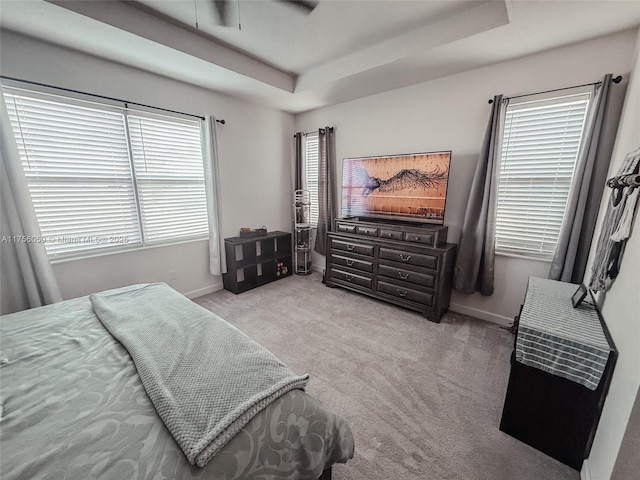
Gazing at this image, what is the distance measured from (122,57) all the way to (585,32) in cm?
382

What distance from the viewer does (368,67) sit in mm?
2502

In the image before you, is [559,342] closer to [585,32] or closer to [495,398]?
[495,398]

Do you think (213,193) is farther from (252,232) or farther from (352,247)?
(352,247)

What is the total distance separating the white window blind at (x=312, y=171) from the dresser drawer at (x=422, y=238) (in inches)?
68.7

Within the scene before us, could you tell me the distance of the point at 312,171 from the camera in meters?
4.05

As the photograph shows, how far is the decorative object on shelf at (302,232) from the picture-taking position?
4105 millimetres

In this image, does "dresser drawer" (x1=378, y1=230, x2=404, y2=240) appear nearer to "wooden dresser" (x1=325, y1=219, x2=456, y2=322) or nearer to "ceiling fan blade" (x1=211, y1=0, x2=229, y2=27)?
"wooden dresser" (x1=325, y1=219, x2=456, y2=322)

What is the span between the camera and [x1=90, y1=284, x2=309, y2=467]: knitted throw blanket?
0.79 meters

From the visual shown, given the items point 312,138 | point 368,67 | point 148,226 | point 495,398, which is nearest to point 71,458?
point 495,398

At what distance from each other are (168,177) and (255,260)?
4.84 ft

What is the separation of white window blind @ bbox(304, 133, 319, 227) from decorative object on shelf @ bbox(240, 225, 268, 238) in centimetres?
86

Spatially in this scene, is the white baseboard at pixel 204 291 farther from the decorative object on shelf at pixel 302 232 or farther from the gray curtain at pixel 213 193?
the decorative object on shelf at pixel 302 232

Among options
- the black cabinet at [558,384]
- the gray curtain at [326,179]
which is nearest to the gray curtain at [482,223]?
the black cabinet at [558,384]

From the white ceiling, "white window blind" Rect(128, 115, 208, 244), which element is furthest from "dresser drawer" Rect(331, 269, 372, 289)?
the white ceiling
